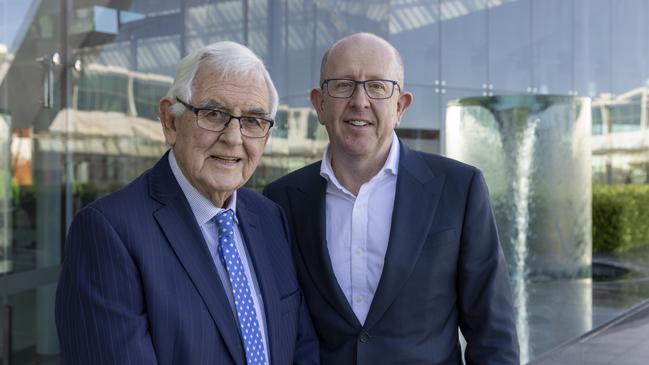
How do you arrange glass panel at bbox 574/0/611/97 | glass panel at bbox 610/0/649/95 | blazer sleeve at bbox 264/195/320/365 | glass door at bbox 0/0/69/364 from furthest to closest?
1. glass panel at bbox 610/0/649/95
2. glass panel at bbox 574/0/611/97
3. glass door at bbox 0/0/69/364
4. blazer sleeve at bbox 264/195/320/365

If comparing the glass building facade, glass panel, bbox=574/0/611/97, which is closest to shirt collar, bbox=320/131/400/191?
the glass building facade

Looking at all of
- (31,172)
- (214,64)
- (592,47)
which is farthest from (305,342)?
(592,47)

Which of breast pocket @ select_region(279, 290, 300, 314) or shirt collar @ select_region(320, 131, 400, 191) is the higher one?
shirt collar @ select_region(320, 131, 400, 191)

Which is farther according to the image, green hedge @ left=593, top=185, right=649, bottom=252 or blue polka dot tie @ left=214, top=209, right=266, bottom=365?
green hedge @ left=593, top=185, right=649, bottom=252

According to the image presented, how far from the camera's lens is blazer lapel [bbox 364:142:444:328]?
218 cm

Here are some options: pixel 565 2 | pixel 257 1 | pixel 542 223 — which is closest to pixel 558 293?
pixel 542 223

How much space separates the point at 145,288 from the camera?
158 centimetres

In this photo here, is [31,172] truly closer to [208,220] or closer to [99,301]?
[208,220]

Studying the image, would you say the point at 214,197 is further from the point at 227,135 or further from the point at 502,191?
the point at 502,191

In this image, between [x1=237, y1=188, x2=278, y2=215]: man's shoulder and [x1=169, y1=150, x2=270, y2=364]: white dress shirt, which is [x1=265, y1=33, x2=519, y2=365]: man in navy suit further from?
[x1=169, y1=150, x2=270, y2=364]: white dress shirt

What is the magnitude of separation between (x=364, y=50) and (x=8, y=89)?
346cm

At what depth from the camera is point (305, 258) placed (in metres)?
2.31

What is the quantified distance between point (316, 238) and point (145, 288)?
2.67 ft

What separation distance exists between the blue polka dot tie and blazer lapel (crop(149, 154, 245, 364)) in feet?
0.11
